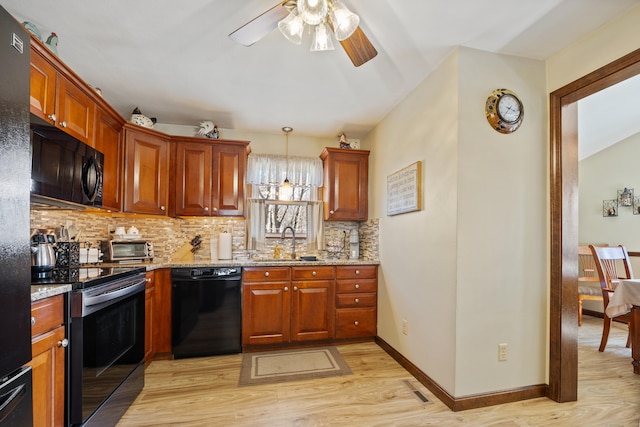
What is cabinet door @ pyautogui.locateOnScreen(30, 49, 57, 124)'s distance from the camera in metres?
1.67

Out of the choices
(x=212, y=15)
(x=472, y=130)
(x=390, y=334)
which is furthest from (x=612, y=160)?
(x=212, y=15)

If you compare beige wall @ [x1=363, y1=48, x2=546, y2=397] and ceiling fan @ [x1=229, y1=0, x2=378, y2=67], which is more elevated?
ceiling fan @ [x1=229, y1=0, x2=378, y2=67]

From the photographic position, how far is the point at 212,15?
5.81 ft

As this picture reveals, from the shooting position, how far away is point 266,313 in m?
3.04

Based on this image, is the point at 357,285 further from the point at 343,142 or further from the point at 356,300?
the point at 343,142

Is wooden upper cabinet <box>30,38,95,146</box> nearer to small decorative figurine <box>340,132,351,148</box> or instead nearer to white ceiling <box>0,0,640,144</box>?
white ceiling <box>0,0,640,144</box>

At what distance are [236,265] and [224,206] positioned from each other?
719mm

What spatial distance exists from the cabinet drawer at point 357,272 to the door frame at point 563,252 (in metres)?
1.58

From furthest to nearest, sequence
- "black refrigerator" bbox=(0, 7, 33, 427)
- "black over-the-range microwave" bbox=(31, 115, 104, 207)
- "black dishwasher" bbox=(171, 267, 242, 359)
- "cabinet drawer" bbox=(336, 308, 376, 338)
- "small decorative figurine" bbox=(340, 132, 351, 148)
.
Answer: "small decorative figurine" bbox=(340, 132, 351, 148) → "cabinet drawer" bbox=(336, 308, 376, 338) → "black dishwasher" bbox=(171, 267, 242, 359) → "black over-the-range microwave" bbox=(31, 115, 104, 207) → "black refrigerator" bbox=(0, 7, 33, 427)

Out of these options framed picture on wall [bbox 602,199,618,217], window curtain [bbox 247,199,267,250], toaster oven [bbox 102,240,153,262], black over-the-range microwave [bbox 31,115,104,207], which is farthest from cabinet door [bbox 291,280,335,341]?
framed picture on wall [bbox 602,199,618,217]

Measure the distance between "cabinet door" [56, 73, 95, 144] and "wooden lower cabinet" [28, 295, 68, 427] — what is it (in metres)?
1.22

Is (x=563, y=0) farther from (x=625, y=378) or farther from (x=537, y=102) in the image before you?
(x=625, y=378)

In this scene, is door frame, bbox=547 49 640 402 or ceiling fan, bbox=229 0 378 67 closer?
ceiling fan, bbox=229 0 378 67

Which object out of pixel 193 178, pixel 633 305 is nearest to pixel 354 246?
pixel 193 178
